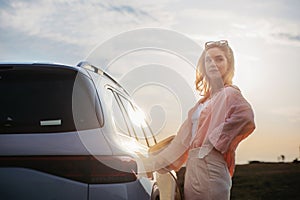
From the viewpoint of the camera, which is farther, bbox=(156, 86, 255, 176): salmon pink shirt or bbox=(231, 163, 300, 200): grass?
bbox=(231, 163, 300, 200): grass

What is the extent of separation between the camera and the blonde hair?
516 centimetres

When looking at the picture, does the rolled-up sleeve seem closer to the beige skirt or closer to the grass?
the beige skirt

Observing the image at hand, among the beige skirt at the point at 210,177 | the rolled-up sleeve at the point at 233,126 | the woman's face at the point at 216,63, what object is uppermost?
the woman's face at the point at 216,63

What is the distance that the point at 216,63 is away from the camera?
5.16 metres

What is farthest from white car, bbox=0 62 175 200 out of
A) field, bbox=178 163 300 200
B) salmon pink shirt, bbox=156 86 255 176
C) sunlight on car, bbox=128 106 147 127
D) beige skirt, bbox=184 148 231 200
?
field, bbox=178 163 300 200

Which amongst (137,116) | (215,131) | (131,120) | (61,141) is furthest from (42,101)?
(137,116)

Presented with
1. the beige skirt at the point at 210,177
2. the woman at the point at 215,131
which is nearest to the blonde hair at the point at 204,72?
the woman at the point at 215,131

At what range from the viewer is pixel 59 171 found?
148 inches

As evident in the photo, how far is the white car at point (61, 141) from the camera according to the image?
3.73m

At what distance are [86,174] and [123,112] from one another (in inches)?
56.6

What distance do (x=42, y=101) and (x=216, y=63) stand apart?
65.3 inches

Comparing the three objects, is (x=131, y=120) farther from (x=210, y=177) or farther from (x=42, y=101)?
(x=42, y=101)

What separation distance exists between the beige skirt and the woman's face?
0.69 meters

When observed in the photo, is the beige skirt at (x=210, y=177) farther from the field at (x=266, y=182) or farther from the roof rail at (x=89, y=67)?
the field at (x=266, y=182)
